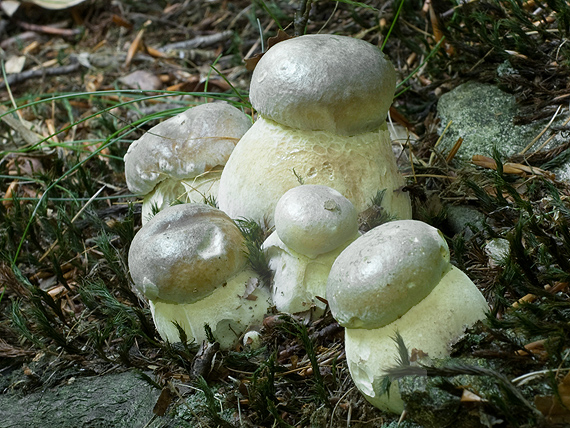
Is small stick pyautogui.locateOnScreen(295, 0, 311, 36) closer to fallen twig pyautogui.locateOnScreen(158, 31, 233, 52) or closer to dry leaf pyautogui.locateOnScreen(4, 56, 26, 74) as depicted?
fallen twig pyautogui.locateOnScreen(158, 31, 233, 52)

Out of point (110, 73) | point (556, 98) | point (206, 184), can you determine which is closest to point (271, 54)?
point (206, 184)

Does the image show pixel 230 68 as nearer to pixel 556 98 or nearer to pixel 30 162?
pixel 30 162

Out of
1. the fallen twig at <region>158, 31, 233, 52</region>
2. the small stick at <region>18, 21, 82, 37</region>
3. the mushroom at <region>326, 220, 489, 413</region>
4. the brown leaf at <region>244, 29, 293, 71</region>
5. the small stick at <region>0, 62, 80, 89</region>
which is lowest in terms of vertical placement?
the small stick at <region>0, 62, 80, 89</region>

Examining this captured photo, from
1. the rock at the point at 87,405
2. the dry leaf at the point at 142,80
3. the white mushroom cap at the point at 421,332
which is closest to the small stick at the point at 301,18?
the white mushroom cap at the point at 421,332

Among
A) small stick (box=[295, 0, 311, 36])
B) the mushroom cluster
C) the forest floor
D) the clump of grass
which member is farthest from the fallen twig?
the clump of grass

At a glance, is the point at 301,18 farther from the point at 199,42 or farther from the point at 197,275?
the point at 199,42

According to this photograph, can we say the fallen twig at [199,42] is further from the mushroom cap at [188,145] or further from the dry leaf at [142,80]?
the mushroom cap at [188,145]
